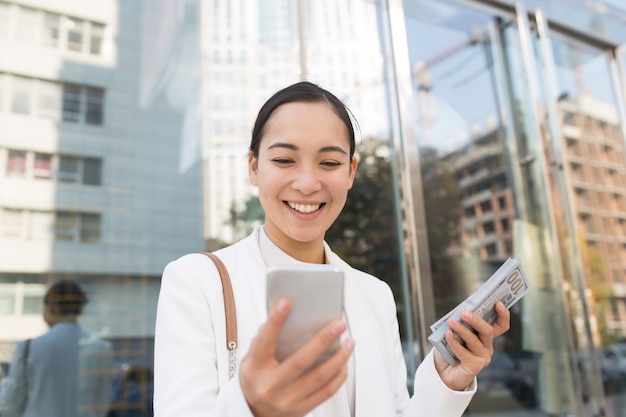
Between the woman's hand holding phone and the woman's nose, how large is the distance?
503mm

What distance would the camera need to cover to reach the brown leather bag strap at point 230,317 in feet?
3.43

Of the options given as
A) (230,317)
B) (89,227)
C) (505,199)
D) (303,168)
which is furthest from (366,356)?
(505,199)

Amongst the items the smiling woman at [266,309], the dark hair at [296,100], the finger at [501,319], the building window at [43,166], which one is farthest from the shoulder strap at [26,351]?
the finger at [501,319]

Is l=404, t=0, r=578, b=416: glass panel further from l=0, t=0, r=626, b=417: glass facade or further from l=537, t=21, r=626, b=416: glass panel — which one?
→ l=537, t=21, r=626, b=416: glass panel

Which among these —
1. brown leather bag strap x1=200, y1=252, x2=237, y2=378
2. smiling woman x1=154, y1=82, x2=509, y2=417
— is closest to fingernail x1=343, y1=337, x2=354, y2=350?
smiling woman x1=154, y1=82, x2=509, y2=417

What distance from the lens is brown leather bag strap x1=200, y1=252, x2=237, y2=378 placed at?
1045 millimetres

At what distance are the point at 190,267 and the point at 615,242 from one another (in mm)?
5055

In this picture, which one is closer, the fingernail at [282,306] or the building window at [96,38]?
the fingernail at [282,306]

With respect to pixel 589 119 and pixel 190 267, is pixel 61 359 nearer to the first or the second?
pixel 190 267

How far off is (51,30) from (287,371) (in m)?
3.49

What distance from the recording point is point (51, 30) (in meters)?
3.33

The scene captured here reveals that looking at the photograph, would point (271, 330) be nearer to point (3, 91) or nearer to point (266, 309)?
point (266, 309)

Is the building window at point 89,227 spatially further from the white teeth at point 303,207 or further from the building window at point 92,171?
the white teeth at point 303,207

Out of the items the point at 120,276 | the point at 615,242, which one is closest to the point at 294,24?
the point at 120,276
